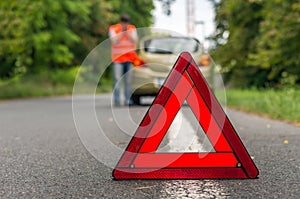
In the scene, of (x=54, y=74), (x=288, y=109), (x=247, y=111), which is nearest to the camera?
(x=288, y=109)

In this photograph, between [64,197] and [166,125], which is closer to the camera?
[64,197]

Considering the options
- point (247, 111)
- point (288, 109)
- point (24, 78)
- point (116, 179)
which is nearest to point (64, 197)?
point (116, 179)

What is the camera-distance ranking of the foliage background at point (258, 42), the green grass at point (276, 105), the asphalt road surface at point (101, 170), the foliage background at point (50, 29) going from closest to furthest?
the asphalt road surface at point (101, 170) → the green grass at point (276, 105) → the foliage background at point (258, 42) → the foliage background at point (50, 29)

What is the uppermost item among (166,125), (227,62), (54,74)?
(166,125)

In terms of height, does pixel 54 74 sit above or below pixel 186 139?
below

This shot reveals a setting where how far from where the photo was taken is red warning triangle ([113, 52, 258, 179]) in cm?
367

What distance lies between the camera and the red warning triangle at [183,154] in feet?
12.0

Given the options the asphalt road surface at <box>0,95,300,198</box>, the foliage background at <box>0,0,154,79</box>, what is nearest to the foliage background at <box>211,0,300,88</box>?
the foliage background at <box>0,0,154,79</box>

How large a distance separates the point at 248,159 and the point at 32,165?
1853 millimetres

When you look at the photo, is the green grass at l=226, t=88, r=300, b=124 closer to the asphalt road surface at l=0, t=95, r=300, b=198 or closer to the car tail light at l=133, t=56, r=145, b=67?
the asphalt road surface at l=0, t=95, r=300, b=198

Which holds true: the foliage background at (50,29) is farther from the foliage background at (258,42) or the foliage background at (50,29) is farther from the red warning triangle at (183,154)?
the red warning triangle at (183,154)

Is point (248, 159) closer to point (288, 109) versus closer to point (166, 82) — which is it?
point (166, 82)

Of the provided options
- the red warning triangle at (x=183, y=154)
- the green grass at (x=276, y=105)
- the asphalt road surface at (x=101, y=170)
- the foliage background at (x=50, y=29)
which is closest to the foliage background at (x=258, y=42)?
the green grass at (x=276, y=105)

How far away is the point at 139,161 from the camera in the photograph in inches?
145
